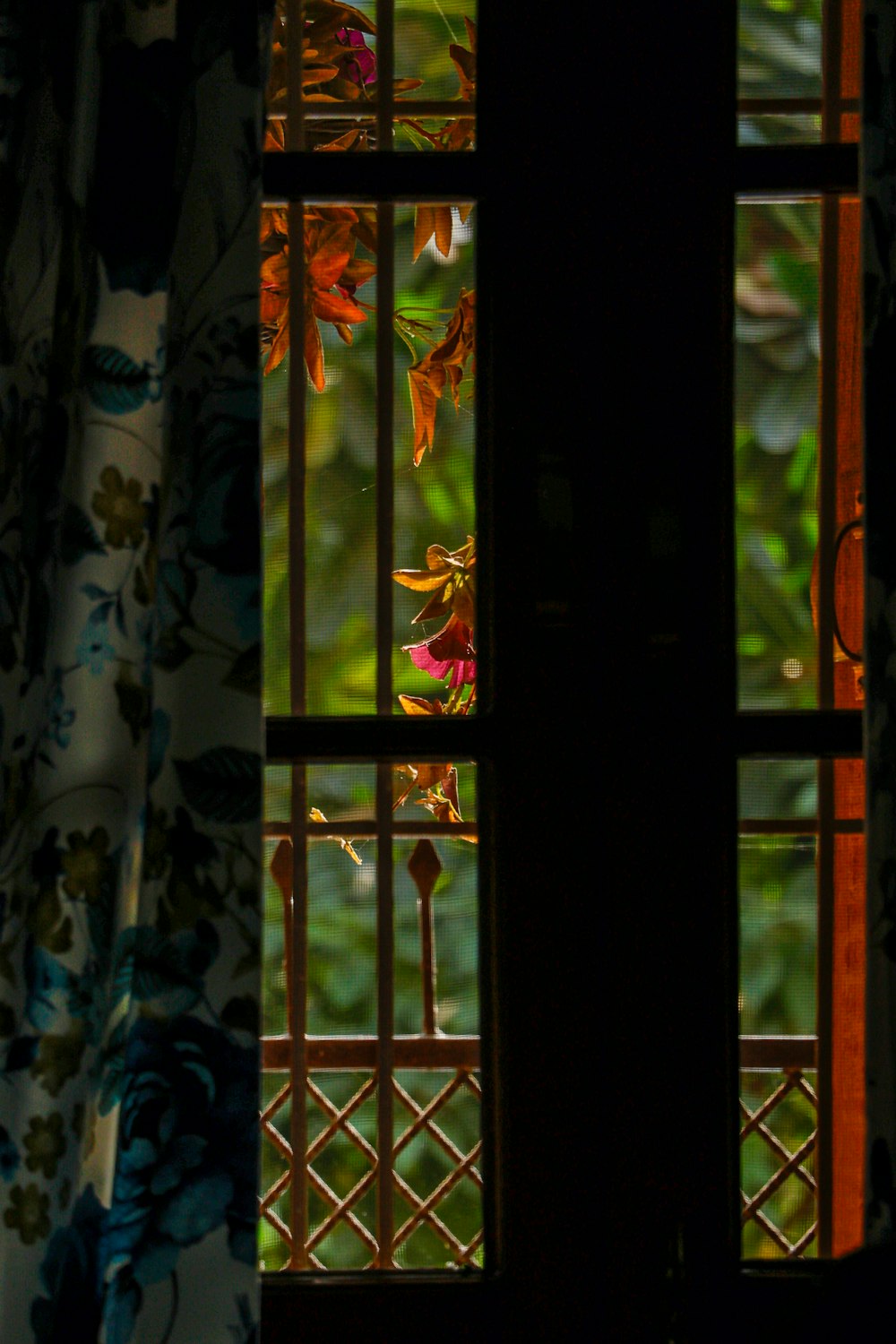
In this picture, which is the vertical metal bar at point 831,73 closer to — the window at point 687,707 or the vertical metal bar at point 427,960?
the window at point 687,707

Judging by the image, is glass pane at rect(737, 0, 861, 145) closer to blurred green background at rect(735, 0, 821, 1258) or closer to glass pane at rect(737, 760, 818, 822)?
blurred green background at rect(735, 0, 821, 1258)

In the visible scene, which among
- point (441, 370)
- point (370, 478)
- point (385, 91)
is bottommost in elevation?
point (370, 478)

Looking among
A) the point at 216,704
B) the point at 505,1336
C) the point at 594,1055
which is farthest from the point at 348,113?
the point at 505,1336

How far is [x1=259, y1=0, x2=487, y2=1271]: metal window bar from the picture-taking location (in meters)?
1.10

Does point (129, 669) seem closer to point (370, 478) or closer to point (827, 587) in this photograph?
point (370, 478)

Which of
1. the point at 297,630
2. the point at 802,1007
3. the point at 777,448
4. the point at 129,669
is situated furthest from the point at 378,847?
the point at 777,448

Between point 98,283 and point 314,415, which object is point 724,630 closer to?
point 314,415

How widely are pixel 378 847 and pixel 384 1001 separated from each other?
0.53 feet

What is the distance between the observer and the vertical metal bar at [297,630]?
3.66 ft

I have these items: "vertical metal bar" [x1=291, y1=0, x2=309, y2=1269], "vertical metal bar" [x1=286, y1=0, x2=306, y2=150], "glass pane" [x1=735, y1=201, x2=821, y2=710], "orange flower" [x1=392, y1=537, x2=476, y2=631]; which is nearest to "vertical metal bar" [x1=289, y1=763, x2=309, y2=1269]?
"vertical metal bar" [x1=291, y1=0, x2=309, y2=1269]

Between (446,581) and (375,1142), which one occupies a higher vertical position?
(446,581)

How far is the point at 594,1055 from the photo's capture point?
104 cm

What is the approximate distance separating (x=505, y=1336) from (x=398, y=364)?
975 millimetres

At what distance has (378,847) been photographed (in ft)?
3.69
